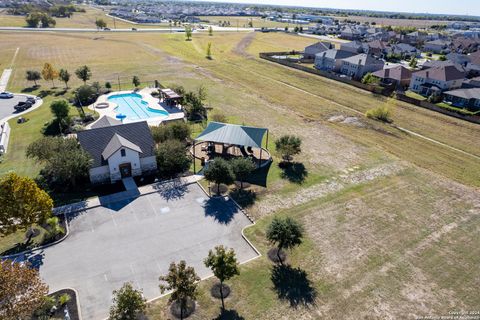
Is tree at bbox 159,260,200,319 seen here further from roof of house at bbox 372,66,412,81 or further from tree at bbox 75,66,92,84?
roof of house at bbox 372,66,412,81

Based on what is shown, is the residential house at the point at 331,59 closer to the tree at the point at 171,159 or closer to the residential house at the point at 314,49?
the residential house at the point at 314,49

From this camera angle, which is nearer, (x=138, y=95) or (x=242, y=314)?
(x=242, y=314)

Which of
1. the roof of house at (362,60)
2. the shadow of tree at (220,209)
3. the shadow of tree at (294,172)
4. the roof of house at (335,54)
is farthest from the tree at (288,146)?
the roof of house at (335,54)

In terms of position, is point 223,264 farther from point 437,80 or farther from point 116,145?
point 437,80

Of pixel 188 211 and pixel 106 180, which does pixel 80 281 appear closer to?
pixel 188 211

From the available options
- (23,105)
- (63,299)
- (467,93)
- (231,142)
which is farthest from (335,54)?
(63,299)

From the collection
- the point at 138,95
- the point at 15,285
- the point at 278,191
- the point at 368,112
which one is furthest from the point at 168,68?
the point at 15,285
